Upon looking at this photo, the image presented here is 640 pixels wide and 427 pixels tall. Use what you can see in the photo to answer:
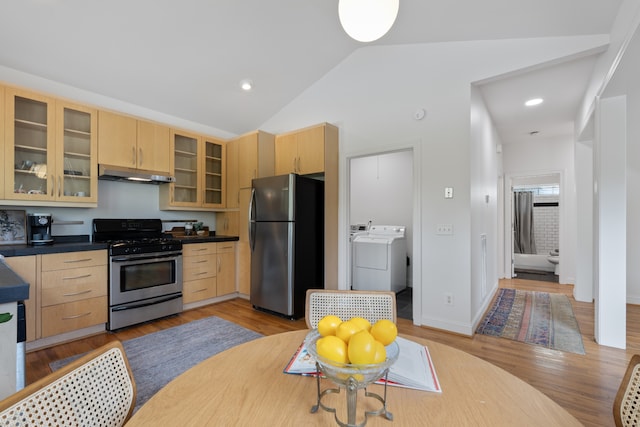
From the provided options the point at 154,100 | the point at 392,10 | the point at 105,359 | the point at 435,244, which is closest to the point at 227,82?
the point at 154,100

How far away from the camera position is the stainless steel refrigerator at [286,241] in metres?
3.29

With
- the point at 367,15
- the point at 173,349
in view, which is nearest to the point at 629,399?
the point at 367,15

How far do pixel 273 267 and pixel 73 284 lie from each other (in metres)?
1.87

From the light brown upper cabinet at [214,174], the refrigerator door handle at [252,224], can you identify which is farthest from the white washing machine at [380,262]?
the light brown upper cabinet at [214,174]

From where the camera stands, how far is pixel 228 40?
9.78ft

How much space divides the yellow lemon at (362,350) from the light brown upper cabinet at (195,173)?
3.74 metres

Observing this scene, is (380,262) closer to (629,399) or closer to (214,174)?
(214,174)

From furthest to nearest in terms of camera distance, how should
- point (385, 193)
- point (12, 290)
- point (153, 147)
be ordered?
point (385, 193)
point (153, 147)
point (12, 290)

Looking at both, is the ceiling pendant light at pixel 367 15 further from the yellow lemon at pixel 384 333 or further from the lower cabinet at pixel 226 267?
the lower cabinet at pixel 226 267

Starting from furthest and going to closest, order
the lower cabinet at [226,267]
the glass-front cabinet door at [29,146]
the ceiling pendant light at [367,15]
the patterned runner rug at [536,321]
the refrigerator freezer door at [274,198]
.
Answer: the lower cabinet at [226,267] → the refrigerator freezer door at [274,198] → the patterned runner rug at [536,321] → the glass-front cabinet door at [29,146] → the ceiling pendant light at [367,15]

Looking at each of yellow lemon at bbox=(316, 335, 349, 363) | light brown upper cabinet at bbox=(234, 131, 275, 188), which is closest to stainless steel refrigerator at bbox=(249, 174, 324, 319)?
light brown upper cabinet at bbox=(234, 131, 275, 188)

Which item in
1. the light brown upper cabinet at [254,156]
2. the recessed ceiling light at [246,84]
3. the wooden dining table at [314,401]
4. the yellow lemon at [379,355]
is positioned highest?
the recessed ceiling light at [246,84]

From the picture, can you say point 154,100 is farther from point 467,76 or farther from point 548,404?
point 548,404

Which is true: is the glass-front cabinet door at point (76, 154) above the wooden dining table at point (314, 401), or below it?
above
